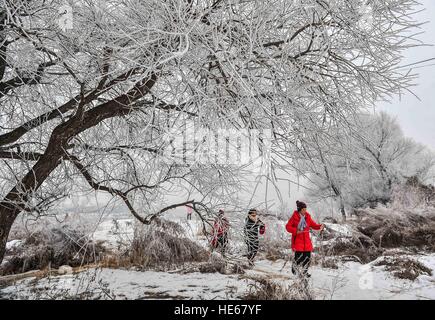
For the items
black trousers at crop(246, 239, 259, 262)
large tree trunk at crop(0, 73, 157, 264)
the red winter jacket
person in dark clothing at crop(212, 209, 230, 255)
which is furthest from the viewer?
the red winter jacket

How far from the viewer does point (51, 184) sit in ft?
15.0

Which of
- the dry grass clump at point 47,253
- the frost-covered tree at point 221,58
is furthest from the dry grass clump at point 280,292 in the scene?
the dry grass clump at point 47,253

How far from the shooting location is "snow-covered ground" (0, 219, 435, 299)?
4.77 meters

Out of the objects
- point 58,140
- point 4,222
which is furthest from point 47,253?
point 58,140

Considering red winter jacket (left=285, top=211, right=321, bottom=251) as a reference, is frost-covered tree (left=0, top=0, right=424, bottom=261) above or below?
above

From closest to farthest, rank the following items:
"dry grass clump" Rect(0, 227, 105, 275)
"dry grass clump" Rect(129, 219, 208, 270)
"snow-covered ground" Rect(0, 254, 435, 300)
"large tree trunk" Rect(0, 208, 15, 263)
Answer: "large tree trunk" Rect(0, 208, 15, 263)
"snow-covered ground" Rect(0, 254, 435, 300)
"dry grass clump" Rect(129, 219, 208, 270)
"dry grass clump" Rect(0, 227, 105, 275)

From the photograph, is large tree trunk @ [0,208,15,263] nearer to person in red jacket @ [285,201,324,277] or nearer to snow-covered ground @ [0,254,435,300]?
snow-covered ground @ [0,254,435,300]

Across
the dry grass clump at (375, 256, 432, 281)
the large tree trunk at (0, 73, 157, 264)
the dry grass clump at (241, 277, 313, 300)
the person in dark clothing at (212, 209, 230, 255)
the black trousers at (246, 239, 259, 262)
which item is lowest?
the dry grass clump at (241, 277, 313, 300)

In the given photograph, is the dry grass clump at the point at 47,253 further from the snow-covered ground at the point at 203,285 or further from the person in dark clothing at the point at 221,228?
the person in dark clothing at the point at 221,228

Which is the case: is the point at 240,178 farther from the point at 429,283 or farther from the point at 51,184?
the point at 429,283

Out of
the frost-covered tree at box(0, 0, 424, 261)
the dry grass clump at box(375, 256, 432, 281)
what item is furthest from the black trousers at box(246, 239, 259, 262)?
the dry grass clump at box(375, 256, 432, 281)

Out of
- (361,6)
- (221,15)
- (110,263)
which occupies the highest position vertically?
(361,6)
